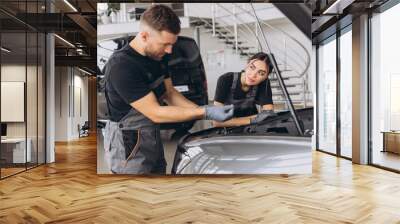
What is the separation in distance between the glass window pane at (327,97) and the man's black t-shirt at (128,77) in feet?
18.4

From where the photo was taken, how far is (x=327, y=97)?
419 inches

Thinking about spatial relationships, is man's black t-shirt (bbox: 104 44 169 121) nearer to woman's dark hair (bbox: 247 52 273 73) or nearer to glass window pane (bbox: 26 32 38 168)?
woman's dark hair (bbox: 247 52 273 73)

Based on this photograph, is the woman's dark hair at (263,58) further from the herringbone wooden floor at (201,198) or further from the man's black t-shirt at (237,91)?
the herringbone wooden floor at (201,198)

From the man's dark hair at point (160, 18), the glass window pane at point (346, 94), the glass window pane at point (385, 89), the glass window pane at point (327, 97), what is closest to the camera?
the man's dark hair at point (160, 18)

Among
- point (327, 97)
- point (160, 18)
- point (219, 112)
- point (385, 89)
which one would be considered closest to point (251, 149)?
point (219, 112)

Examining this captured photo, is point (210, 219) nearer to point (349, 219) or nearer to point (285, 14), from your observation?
point (349, 219)

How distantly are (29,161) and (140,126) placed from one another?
2.84m

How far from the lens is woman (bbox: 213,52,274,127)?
21.1ft

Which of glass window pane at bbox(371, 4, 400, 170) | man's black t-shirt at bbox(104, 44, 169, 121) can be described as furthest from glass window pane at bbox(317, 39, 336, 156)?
man's black t-shirt at bbox(104, 44, 169, 121)

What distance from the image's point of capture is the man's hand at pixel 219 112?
6434mm

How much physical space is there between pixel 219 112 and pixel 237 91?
47 centimetres

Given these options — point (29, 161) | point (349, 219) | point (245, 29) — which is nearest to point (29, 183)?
point (29, 161)

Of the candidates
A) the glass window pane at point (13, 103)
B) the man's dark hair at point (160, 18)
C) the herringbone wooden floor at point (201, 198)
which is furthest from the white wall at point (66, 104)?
the man's dark hair at point (160, 18)

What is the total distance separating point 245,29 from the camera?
21.4 feet
